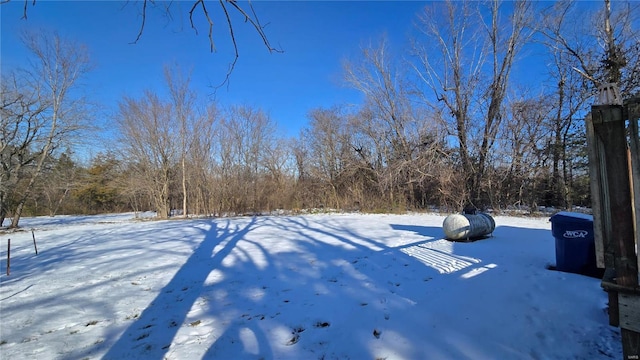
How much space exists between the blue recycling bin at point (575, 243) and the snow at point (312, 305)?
19 centimetres

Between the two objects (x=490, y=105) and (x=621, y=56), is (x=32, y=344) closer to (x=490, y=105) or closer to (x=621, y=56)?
(x=490, y=105)

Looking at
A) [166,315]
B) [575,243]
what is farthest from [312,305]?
[575,243]

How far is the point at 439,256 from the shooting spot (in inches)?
214

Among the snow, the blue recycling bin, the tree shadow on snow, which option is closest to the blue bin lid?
the blue recycling bin

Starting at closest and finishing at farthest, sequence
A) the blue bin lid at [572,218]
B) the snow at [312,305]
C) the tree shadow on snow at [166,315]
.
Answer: the snow at [312,305]
the tree shadow on snow at [166,315]
the blue bin lid at [572,218]

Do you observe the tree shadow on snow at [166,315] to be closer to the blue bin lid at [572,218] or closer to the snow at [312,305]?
the snow at [312,305]

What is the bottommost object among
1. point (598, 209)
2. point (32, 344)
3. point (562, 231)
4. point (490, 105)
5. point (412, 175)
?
point (32, 344)

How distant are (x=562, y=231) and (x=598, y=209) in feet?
7.96

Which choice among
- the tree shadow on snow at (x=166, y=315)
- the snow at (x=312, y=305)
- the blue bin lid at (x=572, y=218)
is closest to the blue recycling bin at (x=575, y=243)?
the blue bin lid at (x=572, y=218)

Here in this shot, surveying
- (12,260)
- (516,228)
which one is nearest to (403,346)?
(516,228)

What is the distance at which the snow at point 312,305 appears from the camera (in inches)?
102

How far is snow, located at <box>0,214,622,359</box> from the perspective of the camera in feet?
8.51

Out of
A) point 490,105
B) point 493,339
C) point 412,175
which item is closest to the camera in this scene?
point 493,339

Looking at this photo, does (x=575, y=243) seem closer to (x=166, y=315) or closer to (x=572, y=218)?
(x=572, y=218)
